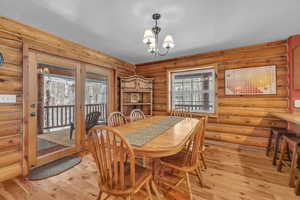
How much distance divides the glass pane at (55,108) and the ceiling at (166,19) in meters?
0.75

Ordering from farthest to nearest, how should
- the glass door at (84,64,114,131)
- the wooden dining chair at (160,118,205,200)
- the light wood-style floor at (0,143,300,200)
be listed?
the glass door at (84,64,114,131)
the light wood-style floor at (0,143,300,200)
the wooden dining chair at (160,118,205,200)

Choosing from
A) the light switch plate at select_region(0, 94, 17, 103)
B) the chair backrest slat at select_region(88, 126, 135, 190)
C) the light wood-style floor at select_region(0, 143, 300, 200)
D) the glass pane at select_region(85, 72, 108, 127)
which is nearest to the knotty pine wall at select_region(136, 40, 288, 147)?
the light wood-style floor at select_region(0, 143, 300, 200)

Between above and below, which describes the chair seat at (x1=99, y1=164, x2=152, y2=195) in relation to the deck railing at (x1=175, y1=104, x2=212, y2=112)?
below

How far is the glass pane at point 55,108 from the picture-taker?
2.36 meters

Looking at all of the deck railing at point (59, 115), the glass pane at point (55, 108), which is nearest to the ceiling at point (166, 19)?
the glass pane at point (55, 108)

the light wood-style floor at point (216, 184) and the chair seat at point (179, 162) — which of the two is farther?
the light wood-style floor at point (216, 184)

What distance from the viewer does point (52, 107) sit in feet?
8.39

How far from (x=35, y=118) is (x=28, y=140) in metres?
0.35

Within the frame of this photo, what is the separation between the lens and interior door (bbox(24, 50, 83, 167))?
216 cm

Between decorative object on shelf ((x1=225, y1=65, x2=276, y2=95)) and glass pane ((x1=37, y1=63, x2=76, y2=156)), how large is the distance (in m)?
3.60

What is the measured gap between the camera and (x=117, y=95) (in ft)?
12.3

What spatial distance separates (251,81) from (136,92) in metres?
2.98

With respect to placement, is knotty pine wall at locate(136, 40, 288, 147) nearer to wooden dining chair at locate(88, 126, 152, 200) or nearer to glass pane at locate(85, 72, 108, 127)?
glass pane at locate(85, 72, 108, 127)

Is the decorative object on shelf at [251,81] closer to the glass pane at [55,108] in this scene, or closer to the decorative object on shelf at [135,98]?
the decorative object on shelf at [135,98]
